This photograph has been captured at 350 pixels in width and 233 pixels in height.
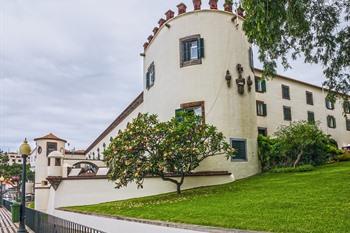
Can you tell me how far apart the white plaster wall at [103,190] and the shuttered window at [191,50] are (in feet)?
23.6

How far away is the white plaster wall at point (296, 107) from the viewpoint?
1092 inches

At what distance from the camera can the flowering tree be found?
15219 millimetres

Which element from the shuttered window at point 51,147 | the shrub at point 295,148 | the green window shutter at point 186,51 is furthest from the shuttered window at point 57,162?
the shrub at point 295,148

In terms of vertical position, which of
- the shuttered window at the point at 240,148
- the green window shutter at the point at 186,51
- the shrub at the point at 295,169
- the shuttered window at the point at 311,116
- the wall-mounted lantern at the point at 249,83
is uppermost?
the green window shutter at the point at 186,51

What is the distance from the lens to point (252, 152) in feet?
69.7

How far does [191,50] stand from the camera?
21500mm

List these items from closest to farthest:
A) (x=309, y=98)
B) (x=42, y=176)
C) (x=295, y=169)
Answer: (x=295, y=169), (x=42, y=176), (x=309, y=98)

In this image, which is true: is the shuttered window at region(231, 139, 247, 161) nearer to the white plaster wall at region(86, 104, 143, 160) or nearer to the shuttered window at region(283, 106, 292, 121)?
the white plaster wall at region(86, 104, 143, 160)

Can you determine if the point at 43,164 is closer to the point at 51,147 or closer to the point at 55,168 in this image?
the point at 51,147

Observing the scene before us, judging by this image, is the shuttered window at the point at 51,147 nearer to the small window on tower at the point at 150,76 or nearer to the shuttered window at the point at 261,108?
the small window on tower at the point at 150,76

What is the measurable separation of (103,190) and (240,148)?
829 cm

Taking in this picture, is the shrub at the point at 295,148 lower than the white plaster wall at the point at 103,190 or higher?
higher

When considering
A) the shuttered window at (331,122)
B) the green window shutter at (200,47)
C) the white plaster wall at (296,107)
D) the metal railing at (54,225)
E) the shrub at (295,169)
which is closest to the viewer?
the metal railing at (54,225)

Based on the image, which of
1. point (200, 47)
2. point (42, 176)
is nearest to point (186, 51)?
point (200, 47)
